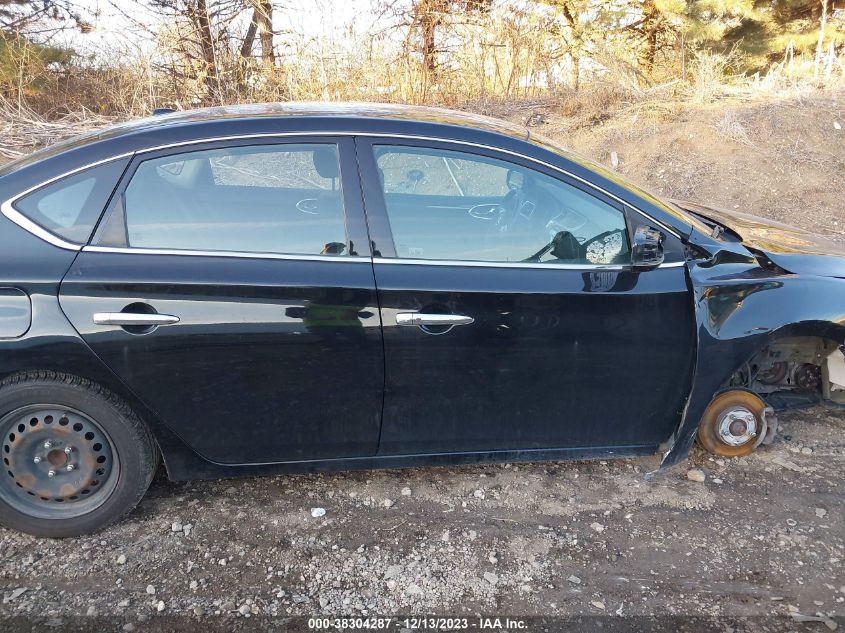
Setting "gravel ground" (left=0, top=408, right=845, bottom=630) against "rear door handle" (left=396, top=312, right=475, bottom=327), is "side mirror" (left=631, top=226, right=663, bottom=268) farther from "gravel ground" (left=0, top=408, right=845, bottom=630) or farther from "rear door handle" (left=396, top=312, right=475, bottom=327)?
"gravel ground" (left=0, top=408, right=845, bottom=630)

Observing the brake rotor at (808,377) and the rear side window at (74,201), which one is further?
the brake rotor at (808,377)

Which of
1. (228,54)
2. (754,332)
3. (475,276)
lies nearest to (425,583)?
(475,276)

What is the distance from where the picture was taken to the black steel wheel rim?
8.46ft

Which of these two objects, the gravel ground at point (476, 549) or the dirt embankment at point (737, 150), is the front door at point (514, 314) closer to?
the gravel ground at point (476, 549)

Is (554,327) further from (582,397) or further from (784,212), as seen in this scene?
(784,212)

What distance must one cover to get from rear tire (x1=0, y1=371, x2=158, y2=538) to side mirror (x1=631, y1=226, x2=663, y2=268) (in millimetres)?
2206

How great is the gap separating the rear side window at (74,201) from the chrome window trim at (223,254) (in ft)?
0.32

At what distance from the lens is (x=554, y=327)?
8.91 ft

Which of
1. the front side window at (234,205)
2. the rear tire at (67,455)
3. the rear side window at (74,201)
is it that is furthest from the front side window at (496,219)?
the rear tire at (67,455)

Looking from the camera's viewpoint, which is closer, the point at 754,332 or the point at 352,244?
the point at 352,244

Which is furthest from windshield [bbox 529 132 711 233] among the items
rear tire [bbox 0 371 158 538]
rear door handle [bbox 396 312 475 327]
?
rear tire [bbox 0 371 158 538]

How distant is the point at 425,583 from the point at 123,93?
9795 millimetres

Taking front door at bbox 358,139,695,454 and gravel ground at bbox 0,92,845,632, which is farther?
front door at bbox 358,139,695,454

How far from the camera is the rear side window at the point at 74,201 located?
2.51m
